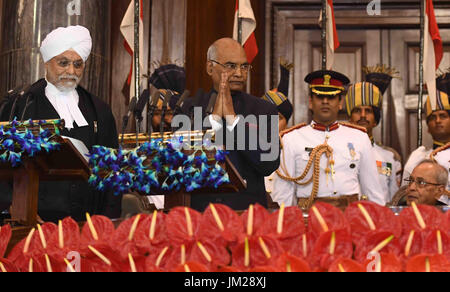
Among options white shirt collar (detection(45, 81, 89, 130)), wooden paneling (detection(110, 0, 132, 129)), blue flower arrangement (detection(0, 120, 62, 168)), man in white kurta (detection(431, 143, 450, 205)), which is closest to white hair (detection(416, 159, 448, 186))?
man in white kurta (detection(431, 143, 450, 205))

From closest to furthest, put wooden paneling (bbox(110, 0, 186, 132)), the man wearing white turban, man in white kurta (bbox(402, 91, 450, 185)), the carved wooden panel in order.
A: the man wearing white turban, man in white kurta (bbox(402, 91, 450, 185)), wooden paneling (bbox(110, 0, 186, 132)), the carved wooden panel

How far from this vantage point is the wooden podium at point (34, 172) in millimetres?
2320

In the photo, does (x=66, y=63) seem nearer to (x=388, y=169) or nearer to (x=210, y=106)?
(x=210, y=106)

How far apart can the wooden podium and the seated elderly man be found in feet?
6.45

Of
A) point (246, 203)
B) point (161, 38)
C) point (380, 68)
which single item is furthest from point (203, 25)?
point (246, 203)

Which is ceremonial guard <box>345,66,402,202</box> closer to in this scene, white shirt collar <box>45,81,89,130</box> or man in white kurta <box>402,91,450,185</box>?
man in white kurta <box>402,91,450,185</box>

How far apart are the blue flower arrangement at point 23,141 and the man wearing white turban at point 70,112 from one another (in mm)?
480

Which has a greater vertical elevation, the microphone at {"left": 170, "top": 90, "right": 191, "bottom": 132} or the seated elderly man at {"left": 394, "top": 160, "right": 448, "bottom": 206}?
the microphone at {"left": 170, "top": 90, "right": 191, "bottom": 132}

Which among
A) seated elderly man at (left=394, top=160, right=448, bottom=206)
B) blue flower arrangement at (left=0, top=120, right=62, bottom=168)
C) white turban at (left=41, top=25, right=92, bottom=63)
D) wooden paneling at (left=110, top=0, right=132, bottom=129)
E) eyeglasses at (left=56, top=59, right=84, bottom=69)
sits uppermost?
wooden paneling at (left=110, top=0, right=132, bottom=129)

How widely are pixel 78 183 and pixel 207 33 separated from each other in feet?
12.9

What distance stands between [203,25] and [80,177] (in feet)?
14.1

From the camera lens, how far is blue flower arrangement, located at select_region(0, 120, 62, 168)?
2.25m

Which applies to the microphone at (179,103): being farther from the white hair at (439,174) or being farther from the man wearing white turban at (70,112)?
the white hair at (439,174)

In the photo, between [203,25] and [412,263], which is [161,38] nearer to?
[203,25]
